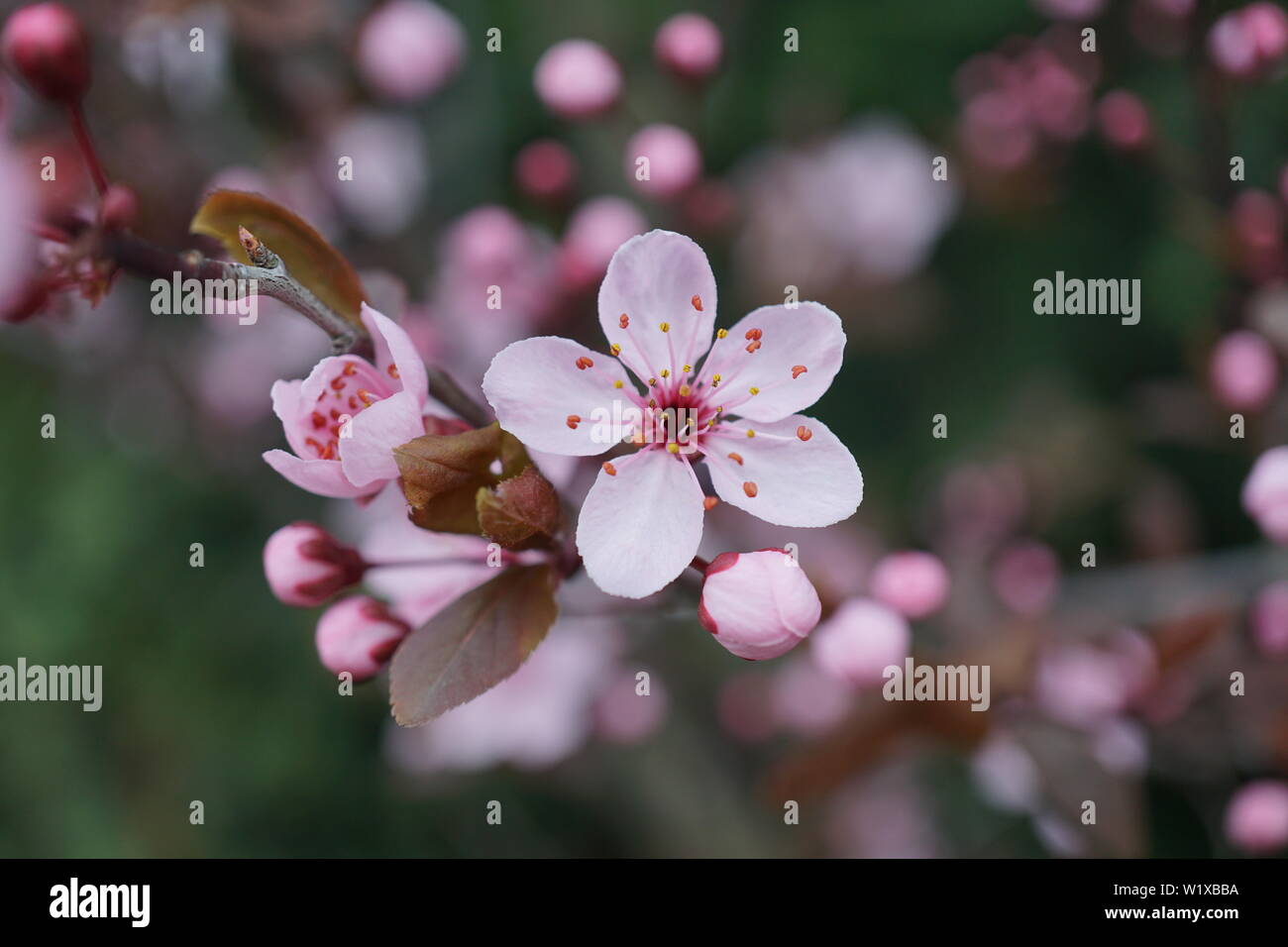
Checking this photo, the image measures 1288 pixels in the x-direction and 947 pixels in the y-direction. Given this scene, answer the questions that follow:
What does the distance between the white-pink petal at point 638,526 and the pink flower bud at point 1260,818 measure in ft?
4.41

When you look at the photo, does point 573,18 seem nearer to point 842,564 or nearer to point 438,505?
point 842,564

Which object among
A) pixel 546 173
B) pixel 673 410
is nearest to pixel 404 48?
pixel 546 173

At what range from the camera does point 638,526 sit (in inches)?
46.6

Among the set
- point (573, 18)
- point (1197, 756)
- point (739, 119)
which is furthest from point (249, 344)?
point (1197, 756)

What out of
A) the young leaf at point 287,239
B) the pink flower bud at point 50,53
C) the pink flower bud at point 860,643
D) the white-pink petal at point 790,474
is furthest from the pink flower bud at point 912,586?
the pink flower bud at point 50,53

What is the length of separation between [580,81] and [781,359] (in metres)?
0.92

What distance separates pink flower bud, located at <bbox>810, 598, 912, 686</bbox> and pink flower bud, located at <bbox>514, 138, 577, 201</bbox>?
3.38ft

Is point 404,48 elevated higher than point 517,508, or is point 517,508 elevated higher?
point 404,48

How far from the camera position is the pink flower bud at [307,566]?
1.31 m

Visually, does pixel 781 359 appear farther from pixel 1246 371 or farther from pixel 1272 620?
pixel 1272 620

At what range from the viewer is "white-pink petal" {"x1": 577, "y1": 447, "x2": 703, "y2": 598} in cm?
114

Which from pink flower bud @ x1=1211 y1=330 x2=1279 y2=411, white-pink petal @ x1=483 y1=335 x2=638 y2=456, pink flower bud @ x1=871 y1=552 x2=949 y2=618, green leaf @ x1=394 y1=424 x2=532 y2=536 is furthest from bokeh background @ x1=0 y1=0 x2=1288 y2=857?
green leaf @ x1=394 y1=424 x2=532 y2=536

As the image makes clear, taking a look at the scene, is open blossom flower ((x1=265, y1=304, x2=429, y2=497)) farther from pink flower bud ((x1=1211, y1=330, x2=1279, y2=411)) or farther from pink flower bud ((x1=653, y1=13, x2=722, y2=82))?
pink flower bud ((x1=1211, y1=330, x2=1279, y2=411))

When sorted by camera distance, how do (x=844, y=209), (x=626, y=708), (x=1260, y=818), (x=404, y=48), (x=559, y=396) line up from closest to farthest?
(x=559, y=396) < (x=1260, y=818) < (x=404, y=48) < (x=626, y=708) < (x=844, y=209)
